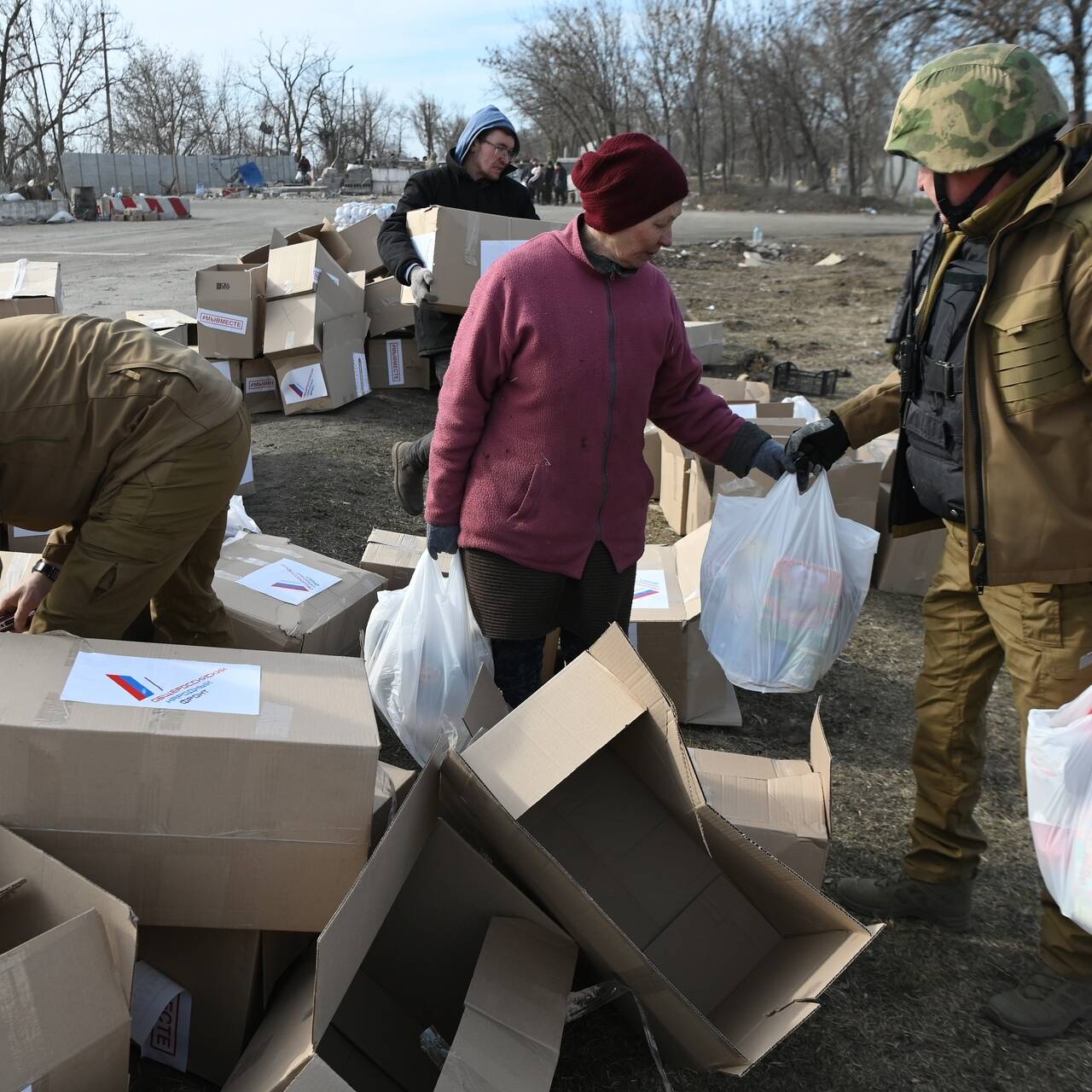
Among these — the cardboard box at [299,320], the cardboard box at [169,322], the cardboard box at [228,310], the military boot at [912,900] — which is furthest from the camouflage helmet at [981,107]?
the cardboard box at [228,310]

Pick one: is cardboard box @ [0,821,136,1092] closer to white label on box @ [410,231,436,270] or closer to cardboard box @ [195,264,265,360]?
white label on box @ [410,231,436,270]

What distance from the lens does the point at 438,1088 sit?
1324 mm

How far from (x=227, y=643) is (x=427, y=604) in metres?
0.69

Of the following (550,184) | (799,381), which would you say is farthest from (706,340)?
(550,184)

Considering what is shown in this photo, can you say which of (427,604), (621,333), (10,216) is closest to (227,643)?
(427,604)

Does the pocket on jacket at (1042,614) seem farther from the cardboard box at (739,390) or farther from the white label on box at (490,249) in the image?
the white label on box at (490,249)

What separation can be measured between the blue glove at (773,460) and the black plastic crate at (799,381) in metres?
4.81

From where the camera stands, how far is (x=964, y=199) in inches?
70.3

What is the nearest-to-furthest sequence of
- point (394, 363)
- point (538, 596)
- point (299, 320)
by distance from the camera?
1. point (538, 596)
2. point (299, 320)
3. point (394, 363)

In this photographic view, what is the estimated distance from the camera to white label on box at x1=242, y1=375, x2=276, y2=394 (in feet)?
18.6

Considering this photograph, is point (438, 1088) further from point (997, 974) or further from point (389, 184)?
point (389, 184)

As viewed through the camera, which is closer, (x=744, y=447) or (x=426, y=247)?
(x=744, y=447)

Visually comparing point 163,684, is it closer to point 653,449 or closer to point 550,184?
point 653,449

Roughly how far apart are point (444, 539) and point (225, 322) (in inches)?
151
